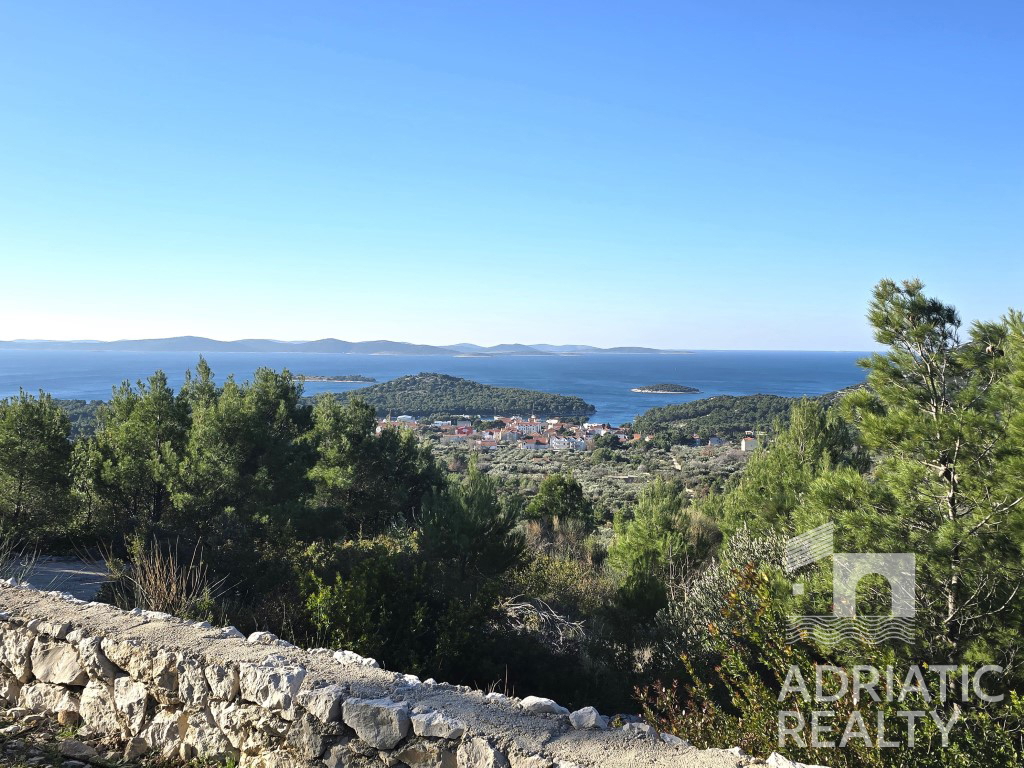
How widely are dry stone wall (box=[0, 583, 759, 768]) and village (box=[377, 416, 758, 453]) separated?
40790 millimetres

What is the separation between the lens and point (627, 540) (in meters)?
12.0

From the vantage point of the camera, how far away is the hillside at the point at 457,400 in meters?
83.6

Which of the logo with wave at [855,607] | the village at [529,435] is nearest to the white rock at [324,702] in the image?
Result: the logo with wave at [855,607]

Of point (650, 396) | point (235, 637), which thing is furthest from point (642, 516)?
point (650, 396)

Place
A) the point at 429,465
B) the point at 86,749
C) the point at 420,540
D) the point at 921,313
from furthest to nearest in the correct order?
the point at 429,465 < the point at 420,540 < the point at 921,313 < the point at 86,749

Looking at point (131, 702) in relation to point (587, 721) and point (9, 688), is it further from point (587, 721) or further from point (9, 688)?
point (587, 721)

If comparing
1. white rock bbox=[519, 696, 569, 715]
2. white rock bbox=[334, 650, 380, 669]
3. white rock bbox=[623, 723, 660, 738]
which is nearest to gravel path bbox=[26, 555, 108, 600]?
white rock bbox=[334, 650, 380, 669]

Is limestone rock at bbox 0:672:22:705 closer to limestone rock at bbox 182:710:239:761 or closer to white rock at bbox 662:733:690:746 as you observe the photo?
limestone rock at bbox 182:710:239:761

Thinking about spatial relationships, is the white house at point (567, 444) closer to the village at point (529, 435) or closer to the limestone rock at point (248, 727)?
the village at point (529, 435)

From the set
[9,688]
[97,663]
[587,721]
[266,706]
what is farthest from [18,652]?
[587,721]

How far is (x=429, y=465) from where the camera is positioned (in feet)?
62.3

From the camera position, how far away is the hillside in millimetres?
83606

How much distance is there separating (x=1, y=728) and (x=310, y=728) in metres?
2.25

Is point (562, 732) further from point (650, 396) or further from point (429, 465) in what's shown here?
point (650, 396)
